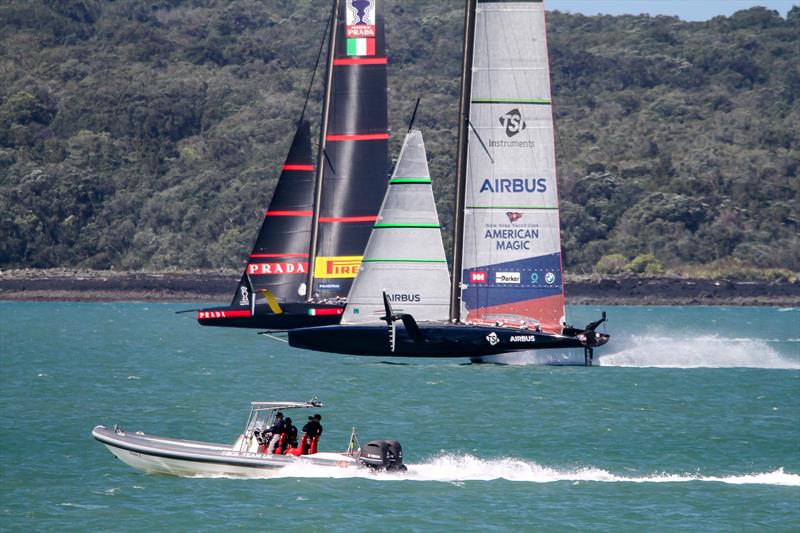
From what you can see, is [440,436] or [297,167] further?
[297,167]

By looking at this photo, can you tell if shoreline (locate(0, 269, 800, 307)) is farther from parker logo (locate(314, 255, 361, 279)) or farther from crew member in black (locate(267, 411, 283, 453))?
crew member in black (locate(267, 411, 283, 453))

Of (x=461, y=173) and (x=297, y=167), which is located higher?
(x=461, y=173)

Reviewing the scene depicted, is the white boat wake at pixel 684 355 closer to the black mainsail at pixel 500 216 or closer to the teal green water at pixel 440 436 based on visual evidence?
the teal green water at pixel 440 436

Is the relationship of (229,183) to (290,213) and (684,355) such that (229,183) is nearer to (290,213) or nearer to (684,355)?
(290,213)

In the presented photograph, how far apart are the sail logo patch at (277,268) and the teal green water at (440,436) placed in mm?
3838

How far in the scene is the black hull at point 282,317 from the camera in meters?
61.9

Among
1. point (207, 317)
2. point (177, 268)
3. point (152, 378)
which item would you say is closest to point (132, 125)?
point (177, 268)

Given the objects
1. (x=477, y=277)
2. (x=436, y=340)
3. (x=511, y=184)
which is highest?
(x=511, y=184)

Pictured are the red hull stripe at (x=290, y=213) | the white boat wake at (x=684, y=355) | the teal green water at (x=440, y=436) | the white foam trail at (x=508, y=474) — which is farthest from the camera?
the red hull stripe at (x=290, y=213)

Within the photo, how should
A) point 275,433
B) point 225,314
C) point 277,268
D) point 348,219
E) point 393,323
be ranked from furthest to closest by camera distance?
1. point 225,314
2. point 277,268
3. point 348,219
4. point 393,323
5. point 275,433

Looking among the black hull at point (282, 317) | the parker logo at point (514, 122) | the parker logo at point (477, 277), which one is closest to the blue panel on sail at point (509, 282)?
the parker logo at point (477, 277)

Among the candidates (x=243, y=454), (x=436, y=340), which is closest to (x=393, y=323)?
(x=436, y=340)

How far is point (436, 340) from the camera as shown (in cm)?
4878

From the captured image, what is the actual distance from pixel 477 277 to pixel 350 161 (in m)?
15.9
